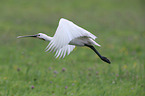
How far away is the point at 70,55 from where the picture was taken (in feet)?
29.0

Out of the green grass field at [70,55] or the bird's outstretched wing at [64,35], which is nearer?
the bird's outstretched wing at [64,35]

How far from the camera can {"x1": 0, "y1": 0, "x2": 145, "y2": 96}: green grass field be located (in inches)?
218

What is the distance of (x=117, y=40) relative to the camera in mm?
11758

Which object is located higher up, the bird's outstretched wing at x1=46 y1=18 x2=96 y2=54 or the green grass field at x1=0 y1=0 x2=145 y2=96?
the bird's outstretched wing at x1=46 y1=18 x2=96 y2=54

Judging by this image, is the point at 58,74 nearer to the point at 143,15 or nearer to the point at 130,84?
the point at 130,84

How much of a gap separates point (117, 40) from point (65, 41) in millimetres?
7540

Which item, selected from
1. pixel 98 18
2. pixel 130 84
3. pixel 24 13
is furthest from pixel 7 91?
pixel 98 18

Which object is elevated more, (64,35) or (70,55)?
(64,35)

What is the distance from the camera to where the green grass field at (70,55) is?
218 inches

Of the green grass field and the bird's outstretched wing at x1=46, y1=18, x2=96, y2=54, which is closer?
the bird's outstretched wing at x1=46, y1=18, x2=96, y2=54

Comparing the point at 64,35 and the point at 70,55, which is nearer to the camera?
the point at 64,35

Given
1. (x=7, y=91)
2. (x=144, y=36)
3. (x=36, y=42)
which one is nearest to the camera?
(x=7, y=91)

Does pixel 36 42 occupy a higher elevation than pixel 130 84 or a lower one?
lower

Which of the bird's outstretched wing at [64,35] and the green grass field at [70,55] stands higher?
the bird's outstretched wing at [64,35]
